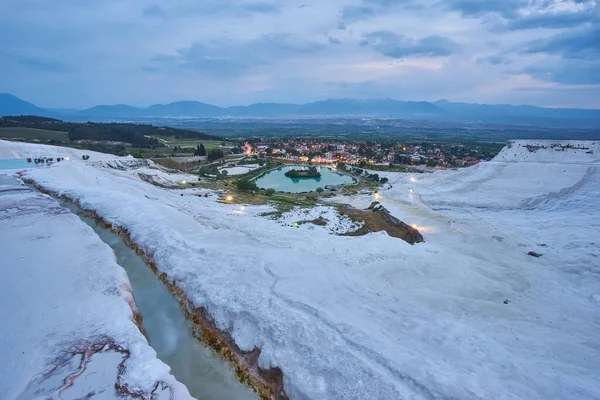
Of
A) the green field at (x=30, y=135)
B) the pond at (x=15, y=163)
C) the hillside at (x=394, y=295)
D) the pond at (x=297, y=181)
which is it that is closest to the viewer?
the hillside at (x=394, y=295)

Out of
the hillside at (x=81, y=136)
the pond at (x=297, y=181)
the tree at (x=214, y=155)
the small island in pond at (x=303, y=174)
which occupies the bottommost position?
the pond at (x=297, y=181)

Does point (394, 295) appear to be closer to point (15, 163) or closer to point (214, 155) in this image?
point (15, 163)

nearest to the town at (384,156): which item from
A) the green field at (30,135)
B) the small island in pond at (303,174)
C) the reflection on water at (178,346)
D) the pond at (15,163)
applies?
the small island in pond at (303,174)

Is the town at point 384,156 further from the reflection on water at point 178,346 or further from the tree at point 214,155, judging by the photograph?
the reflection on water at point 178,346

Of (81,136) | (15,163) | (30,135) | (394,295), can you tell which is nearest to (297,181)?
(15,163)

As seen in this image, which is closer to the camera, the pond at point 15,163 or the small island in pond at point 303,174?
the pond at point 15,163

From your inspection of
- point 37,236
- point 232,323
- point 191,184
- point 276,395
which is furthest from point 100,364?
point 191,184

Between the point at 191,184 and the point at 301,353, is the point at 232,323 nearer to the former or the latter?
the point at 301,353
